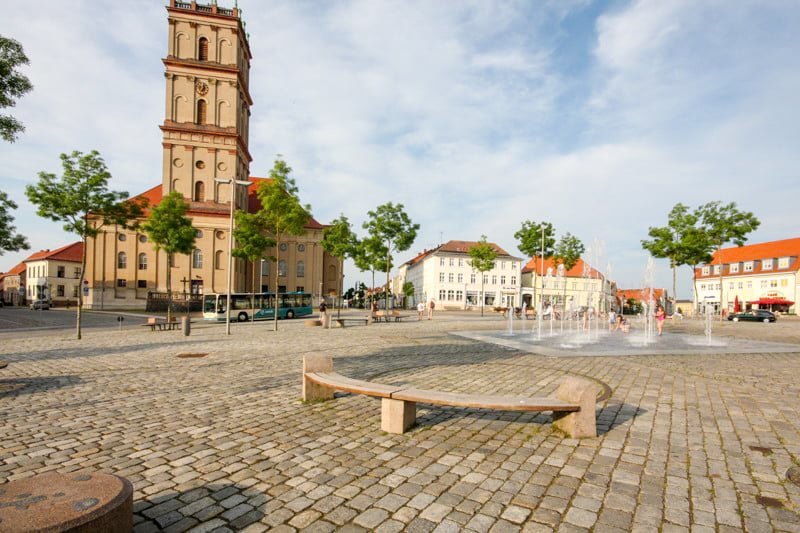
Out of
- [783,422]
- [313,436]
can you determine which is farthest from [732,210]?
[313,436]

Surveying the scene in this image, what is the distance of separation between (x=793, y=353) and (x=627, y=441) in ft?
46.3

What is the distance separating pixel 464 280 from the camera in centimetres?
7544

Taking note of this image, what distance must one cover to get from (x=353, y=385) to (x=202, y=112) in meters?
56.5

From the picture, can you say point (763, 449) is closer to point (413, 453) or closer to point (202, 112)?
point (413, 453)

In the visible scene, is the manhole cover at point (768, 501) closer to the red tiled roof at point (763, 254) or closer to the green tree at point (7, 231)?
the green tree at point (7, 231)

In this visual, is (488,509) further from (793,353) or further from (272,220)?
(272,220)

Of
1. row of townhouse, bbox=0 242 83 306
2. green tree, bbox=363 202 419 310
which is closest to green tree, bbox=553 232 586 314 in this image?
green tree, bbox=363 202 419 310

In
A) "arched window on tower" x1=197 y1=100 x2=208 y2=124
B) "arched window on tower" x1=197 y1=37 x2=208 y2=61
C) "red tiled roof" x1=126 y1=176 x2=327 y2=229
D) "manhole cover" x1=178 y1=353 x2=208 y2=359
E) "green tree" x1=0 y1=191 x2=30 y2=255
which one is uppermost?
"arched window on tower" x1=197 y1=37 x2=208 y2=61

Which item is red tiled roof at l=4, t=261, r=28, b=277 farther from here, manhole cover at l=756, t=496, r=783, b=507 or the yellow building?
manhole cover at l=756, t=496, r=783, b=507

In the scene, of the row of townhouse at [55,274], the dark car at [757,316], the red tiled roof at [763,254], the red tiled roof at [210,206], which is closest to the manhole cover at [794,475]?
the red tiled roof at [210,206]

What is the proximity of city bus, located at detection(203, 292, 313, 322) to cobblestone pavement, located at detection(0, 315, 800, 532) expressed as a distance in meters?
23.7

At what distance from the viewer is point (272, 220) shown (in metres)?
25.3

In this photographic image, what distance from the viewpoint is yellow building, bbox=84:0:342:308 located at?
51781 mm

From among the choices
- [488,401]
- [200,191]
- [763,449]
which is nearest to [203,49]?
[200,191]
